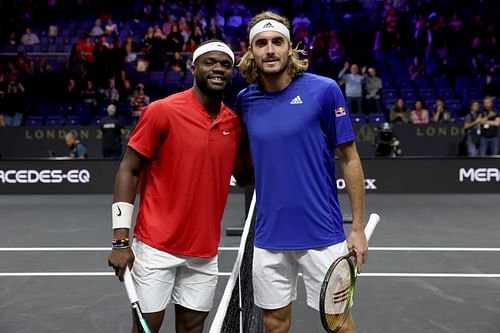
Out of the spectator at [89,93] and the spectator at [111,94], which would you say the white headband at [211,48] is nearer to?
the spectator at [111,94]

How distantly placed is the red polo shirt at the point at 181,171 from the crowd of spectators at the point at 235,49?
37.7ft

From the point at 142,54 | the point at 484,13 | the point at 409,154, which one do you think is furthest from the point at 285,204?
the point at 484,13

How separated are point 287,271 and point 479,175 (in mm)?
9150

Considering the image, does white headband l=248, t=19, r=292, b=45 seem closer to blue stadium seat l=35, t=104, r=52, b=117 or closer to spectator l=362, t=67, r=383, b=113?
spectator l=362, t=67, r=383, b=113

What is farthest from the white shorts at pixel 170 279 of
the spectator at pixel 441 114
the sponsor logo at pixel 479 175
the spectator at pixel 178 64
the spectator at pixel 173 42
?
the spectator at pixel 173 42

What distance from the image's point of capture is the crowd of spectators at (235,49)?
15484 mm

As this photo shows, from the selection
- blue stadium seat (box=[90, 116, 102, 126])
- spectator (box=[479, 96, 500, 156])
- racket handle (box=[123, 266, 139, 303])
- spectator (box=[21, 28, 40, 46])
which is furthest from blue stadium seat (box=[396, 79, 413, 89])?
racket handle (box=[123, 266, 139, 303])

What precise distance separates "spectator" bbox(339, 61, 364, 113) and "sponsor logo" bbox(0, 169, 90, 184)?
6.03 metres

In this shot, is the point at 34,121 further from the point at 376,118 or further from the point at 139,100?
the point at 376,118

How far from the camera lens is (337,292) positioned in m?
3.15

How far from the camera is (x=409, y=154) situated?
14117 mm

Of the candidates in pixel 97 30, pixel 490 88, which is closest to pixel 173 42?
pixel 97 30

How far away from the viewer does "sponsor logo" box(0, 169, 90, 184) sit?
1218 centimetres

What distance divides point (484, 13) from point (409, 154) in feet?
22.2
